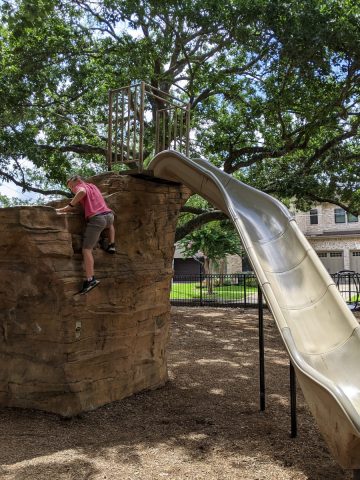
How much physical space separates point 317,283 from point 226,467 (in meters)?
2.15

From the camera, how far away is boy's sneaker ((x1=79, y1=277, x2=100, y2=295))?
591 cm

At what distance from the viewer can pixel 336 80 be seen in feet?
37.8

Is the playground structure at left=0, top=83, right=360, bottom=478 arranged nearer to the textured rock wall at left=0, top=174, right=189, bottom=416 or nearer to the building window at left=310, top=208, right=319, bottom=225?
the textured rock wall at left=0, top=174, right=189, bottom=416

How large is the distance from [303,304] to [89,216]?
2964mm

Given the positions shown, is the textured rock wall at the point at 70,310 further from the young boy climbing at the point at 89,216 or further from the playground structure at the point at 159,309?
the young boy climbing at the point at 89,216

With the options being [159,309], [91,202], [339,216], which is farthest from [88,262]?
[339,216]

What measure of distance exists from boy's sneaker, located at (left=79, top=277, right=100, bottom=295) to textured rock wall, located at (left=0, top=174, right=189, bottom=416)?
121mm

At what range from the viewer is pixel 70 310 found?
6.01 metres

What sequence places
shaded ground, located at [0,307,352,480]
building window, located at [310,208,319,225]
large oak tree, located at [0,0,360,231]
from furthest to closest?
building window, located at [310,208,319,225] < large oak tree, located at [0,0,360,231] < shaded ground, located at [0,307,352,480]

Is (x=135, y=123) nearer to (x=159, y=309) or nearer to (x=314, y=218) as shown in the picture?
(x=159, y=309)

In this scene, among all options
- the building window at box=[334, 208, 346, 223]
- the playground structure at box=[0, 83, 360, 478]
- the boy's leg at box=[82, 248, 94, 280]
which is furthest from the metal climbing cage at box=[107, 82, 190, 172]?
the building window at box=[334, 208, 346, 223]

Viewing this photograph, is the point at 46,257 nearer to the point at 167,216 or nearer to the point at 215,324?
the point at 167,216

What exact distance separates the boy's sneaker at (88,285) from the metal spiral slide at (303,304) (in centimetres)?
196

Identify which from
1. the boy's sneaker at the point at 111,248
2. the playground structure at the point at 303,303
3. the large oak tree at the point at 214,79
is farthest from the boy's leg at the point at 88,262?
the large oak tree at the point at 214,79
